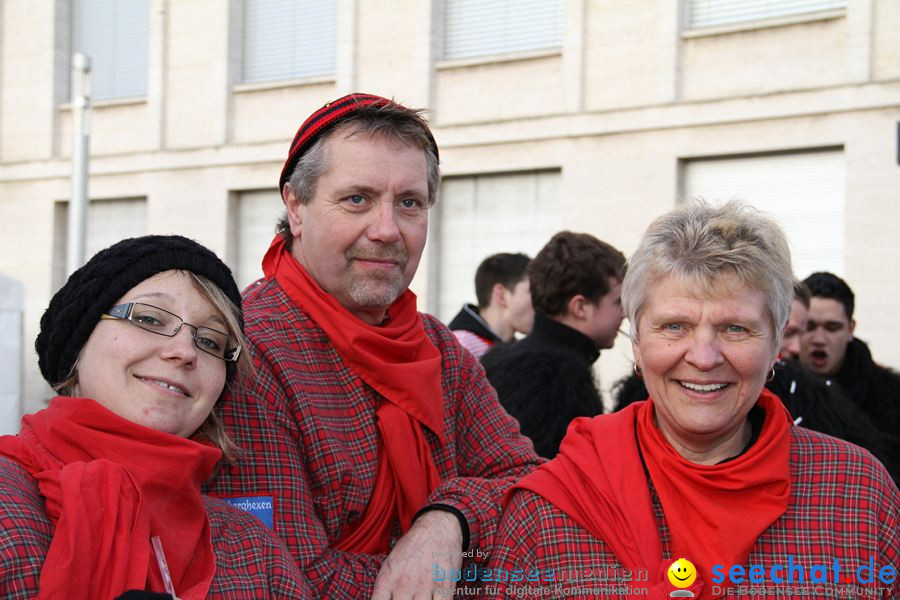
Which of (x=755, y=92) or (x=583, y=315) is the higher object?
(x=755, y=92)

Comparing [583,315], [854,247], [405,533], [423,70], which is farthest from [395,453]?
[423,70]

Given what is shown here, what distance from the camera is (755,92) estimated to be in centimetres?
1364

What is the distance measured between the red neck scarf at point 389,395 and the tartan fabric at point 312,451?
0.11ft

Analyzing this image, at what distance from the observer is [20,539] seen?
7.08 feet

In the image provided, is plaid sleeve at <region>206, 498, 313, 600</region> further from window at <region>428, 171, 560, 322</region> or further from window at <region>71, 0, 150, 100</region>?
window at <region>71, 0, 150, 100</region>

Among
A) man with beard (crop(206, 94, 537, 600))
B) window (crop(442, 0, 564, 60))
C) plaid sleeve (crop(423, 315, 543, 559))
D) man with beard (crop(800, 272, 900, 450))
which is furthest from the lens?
window (crop(442, 0, 564, 60))

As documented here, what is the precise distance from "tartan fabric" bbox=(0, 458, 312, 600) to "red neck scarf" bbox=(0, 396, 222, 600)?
0.03 meters

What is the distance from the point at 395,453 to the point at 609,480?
615 mm

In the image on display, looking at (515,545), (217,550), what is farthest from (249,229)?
(217,550)

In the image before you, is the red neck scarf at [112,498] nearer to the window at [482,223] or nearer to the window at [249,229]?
the window at [482,223]

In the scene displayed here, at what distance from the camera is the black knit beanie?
99.0 inches

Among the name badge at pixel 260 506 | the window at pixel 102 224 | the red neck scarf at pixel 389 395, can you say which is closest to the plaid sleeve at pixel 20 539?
the name badge at pixel 260 506

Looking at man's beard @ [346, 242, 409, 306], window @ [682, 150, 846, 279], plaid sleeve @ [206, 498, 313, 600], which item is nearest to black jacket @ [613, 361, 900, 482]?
man's beard @ [346, 242, 409, 306]

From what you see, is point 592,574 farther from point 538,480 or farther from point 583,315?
point 583,315
